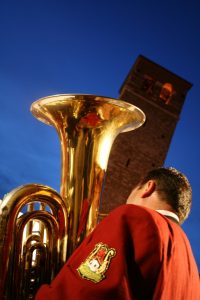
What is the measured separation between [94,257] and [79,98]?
111 cm

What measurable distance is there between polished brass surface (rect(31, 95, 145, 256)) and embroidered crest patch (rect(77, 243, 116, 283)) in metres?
0.58

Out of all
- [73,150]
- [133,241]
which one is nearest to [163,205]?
[133,241]

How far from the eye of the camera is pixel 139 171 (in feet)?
63.7

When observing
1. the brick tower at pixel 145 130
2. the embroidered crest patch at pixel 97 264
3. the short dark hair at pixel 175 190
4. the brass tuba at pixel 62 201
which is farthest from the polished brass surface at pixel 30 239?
the brick tower at pixel 145 130

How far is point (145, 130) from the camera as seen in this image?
20.8m

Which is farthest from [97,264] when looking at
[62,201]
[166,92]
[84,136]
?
[166,92]

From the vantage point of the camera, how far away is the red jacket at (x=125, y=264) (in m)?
1.46

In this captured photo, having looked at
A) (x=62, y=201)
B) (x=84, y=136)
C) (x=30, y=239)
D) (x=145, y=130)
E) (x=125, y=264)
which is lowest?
(x=125, y=264)

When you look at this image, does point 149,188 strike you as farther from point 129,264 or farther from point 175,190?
point 129,264

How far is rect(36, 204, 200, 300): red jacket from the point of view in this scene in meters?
1.46

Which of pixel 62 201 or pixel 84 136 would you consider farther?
pixel 84 136

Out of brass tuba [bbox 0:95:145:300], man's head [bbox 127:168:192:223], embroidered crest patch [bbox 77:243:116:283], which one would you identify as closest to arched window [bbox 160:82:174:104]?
brass tuba [bbox 0:95:145:300]

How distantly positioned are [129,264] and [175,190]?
24.4 inches

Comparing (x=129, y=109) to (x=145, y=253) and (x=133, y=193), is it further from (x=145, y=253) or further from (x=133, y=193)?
(x=145, y=253)
